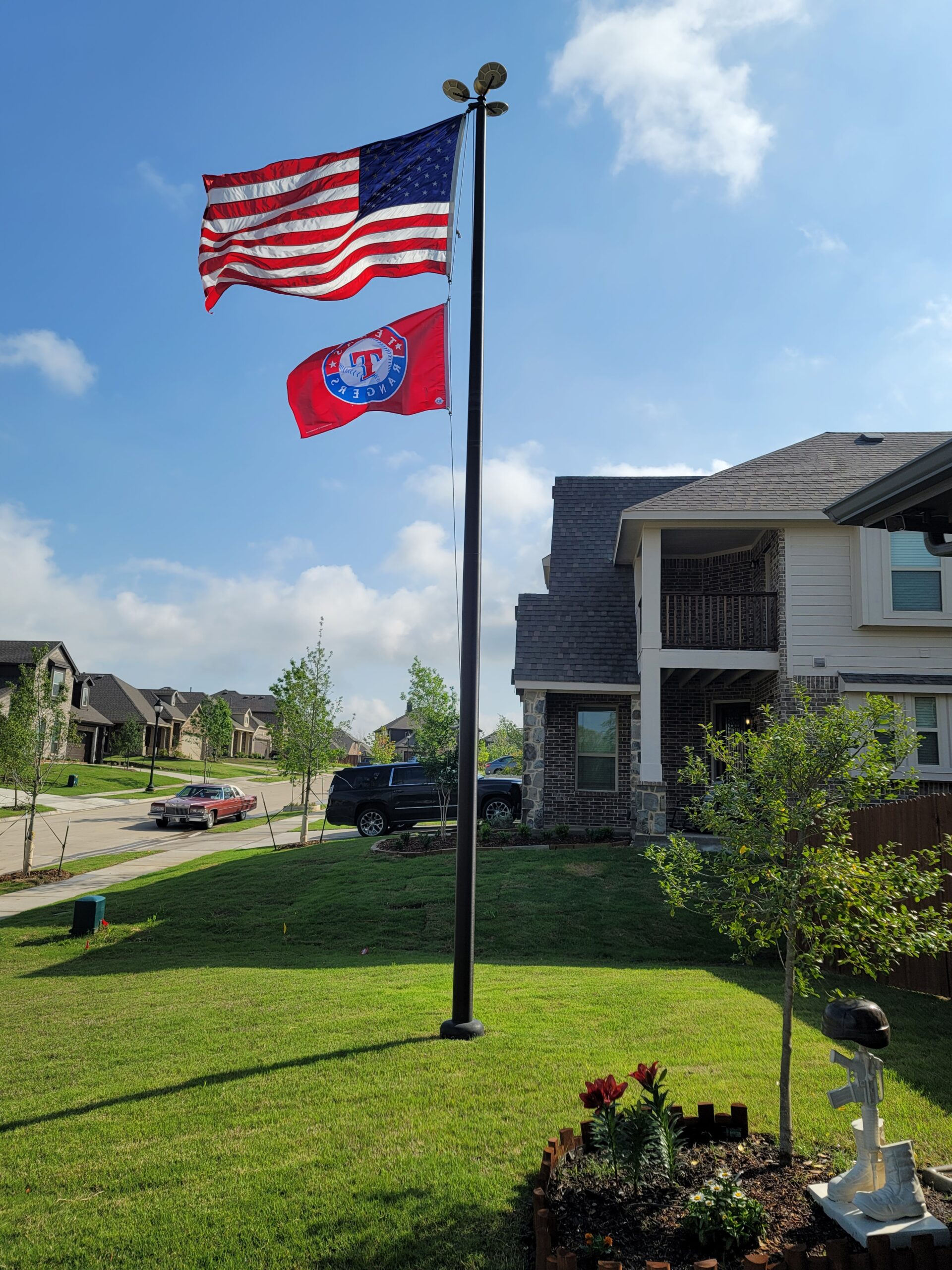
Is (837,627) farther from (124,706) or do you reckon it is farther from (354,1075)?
(124,706)

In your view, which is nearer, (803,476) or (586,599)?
(803,476)

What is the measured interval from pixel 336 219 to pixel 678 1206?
8.00 metres

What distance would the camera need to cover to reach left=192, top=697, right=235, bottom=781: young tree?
62.3 meters

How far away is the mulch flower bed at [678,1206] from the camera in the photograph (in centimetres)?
321

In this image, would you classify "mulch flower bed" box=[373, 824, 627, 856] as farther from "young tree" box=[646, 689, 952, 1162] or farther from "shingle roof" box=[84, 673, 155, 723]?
"shingle roof" box=[84, 673, 155, 723]

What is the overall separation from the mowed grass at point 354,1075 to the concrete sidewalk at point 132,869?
388 centimetres

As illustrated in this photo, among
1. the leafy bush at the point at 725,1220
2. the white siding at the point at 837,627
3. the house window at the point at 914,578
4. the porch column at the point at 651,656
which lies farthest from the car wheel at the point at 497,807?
the leafy bush at the point at 725,1220

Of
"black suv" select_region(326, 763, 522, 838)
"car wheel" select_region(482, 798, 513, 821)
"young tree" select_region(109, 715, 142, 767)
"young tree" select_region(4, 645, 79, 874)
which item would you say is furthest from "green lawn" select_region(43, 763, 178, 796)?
"car wheel" select_region(482, 798, 513, 821)

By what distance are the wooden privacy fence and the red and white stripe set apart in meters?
6.77

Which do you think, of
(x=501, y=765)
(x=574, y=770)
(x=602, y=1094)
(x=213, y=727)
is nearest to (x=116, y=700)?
(x=213, y=727)

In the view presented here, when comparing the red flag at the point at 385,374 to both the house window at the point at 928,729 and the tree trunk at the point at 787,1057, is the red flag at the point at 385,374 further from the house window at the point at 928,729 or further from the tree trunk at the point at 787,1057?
the house window at the point at 928,729

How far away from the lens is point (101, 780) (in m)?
44.2

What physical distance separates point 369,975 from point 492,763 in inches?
1287

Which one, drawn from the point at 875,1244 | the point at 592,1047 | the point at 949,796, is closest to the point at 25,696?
the point at 592,1047
